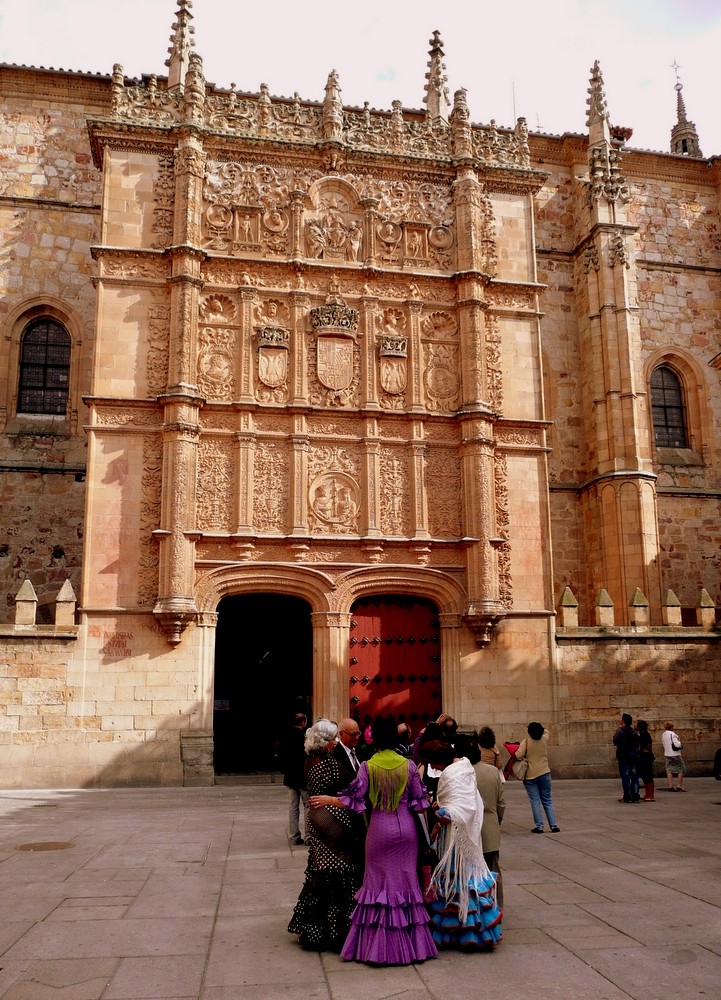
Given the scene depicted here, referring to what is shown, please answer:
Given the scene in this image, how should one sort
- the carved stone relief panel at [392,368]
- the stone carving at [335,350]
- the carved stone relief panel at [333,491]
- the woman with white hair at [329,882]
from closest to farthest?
the woman with white hair at [329,882] < the carved stone relief panel at [333,491] < the stone carving at [335,350] < the carved stone relief panel at [392,368]

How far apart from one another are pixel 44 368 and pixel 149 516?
23.2ft

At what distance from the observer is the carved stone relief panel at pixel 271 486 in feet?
62.5

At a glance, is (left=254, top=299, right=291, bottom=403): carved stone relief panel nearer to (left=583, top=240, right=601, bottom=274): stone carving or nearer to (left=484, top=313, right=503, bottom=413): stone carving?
(left=484, top=313, right=503, bottom=413): stone carving

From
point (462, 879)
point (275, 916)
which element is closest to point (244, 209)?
point (275, 916)

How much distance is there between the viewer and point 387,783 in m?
6.56

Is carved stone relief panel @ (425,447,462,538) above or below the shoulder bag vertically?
above

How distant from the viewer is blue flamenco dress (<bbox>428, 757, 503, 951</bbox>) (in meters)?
6.78

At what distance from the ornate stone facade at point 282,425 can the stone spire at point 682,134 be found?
18.5 metres

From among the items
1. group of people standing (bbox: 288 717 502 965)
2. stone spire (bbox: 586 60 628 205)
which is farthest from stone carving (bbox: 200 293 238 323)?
group of people standing (bbox: 288 717 502 965)

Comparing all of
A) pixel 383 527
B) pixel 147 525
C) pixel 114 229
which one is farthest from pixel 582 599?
pixel 114 229

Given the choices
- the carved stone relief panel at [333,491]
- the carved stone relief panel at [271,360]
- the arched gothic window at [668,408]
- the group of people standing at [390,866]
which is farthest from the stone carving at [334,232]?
the group of people standing at [390,866]

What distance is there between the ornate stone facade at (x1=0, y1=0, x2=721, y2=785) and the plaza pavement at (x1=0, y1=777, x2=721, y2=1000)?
4802mm

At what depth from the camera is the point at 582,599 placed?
24.5 metres

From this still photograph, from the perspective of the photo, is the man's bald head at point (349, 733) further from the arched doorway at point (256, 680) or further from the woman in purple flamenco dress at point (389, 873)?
the arched doorway at point (256, 680)
